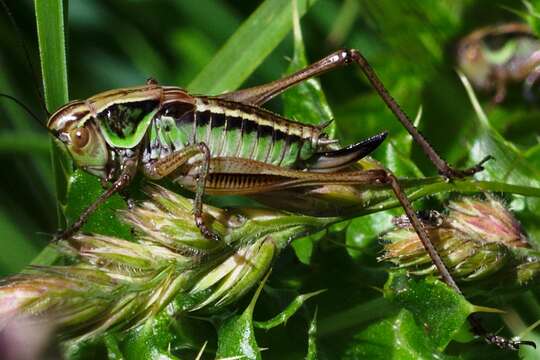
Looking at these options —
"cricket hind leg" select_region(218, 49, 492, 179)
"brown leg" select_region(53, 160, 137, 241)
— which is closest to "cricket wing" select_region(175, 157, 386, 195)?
"brown leg" select_region(53, 160, 137, 241)

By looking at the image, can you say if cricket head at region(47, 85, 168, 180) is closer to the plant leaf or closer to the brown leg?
the brown leg

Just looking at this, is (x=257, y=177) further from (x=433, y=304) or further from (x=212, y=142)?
(x=433, y=304)

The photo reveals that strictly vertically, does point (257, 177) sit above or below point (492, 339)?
above

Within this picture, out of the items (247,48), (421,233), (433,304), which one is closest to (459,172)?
(421,233)

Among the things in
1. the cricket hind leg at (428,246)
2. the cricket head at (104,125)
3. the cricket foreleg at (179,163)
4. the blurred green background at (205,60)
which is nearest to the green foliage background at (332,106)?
the blurred green background at (205,60)

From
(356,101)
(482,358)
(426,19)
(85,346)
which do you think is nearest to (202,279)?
(85,346)

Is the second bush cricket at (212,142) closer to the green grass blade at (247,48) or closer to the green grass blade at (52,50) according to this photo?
the green grass blade at (52,50)

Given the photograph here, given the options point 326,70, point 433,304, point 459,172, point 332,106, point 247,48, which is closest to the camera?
point 433,304
